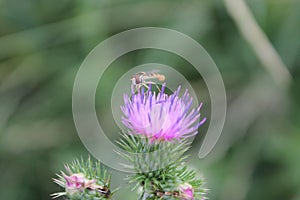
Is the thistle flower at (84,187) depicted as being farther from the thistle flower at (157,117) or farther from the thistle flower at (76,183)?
the thistle flower at (157,117)

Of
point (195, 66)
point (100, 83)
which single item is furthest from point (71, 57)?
point (195, 66)

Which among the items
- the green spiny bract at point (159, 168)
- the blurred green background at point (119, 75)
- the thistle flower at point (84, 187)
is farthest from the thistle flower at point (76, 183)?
the blurred green background at point (119, 75)

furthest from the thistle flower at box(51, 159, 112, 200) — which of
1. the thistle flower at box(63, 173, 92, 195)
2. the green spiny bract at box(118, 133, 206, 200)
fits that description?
the green spiny bract at box(118, 133, 206, 200)

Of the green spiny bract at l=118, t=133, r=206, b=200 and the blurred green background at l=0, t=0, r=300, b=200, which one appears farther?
the blurred green background at l=0, t=0, r=300, b=200

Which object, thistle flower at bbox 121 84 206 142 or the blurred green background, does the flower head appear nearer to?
thistle flower at bbox 121 84 206 142

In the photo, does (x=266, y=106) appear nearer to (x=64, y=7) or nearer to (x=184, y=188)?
(x=64, y=7)

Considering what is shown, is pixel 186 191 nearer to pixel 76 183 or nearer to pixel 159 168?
pixel 159 168

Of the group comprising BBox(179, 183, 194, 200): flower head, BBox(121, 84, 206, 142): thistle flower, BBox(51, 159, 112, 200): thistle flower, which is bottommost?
BBox(179, 183, 194, 200): flower head
